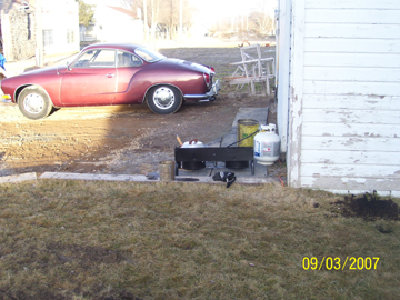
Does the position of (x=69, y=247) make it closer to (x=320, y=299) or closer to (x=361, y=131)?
(x=320, y=299)

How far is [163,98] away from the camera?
10.8 metres

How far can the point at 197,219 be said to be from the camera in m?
5.11

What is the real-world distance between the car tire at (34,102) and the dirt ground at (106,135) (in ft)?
0.63

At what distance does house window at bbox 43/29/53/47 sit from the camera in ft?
96.8

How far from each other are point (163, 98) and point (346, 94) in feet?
18.5

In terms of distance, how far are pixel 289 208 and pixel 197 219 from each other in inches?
40.8

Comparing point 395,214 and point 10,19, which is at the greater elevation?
point 10,19

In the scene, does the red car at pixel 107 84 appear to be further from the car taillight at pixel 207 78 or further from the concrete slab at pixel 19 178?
the concrete slab at pixel 19 178

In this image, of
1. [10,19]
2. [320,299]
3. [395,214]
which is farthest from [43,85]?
[10,19]

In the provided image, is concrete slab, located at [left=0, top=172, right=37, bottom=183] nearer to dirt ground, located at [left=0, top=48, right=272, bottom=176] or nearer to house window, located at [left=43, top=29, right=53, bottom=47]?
dirt ground, located at [left=0, top=48, right=272, bottom=176]

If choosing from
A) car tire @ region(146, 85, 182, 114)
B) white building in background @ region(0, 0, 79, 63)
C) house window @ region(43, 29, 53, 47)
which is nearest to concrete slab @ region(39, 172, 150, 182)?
car tire @ region(146, 85, 182, 114)

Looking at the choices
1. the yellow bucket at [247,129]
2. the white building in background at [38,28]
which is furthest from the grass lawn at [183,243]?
the white building in background at [38,28]

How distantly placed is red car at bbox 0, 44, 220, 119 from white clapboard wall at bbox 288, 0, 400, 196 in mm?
5158

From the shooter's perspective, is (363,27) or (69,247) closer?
(69,247)
